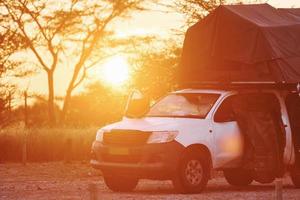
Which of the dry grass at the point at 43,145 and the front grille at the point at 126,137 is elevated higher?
the front grille at the point at 126,137

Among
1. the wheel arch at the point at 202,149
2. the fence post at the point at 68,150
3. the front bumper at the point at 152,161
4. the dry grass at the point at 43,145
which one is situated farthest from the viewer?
the dry grass at the point at 43,145

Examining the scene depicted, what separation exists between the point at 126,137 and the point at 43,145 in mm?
14773

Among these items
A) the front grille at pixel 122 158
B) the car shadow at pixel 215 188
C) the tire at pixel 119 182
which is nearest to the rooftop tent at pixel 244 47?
the car shadow at pixel 215 188

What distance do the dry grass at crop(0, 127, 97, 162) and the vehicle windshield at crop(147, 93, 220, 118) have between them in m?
12.1

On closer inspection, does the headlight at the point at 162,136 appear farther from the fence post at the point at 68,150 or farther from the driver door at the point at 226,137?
the fence post at the point at 68,150

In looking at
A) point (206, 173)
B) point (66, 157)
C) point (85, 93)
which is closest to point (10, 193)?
point (206, 173)

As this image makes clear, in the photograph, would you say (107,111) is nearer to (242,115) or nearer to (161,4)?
(161,4)

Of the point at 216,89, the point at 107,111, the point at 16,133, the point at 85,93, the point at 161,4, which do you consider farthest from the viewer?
the point at 85,93

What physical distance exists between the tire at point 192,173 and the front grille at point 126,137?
2.64 feet

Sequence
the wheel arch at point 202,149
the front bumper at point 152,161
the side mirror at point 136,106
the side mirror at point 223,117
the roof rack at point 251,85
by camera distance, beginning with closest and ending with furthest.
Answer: the front bumper at point 152,161
the wheel arch at point 202,149
the side mirror at point 223,117
the side mirror at point 136,106
the roof rack at point 251,85

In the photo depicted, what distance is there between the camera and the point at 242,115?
2097cm

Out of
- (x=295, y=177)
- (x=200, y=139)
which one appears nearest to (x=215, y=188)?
(x=295, y=177)

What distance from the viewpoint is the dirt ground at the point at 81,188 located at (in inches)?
768

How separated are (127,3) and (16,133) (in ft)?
71.6
